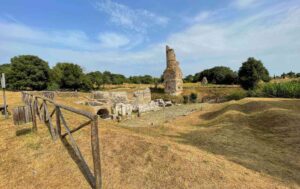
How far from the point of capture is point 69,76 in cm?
5506

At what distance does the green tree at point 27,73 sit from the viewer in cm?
4288

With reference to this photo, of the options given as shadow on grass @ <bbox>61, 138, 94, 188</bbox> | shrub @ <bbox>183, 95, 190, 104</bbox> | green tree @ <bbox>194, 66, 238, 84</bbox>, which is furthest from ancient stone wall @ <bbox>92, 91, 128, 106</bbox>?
green tree @ <bbox>194, 66, 238, 84</bbox>

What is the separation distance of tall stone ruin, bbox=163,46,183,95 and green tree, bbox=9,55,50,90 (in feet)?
92.4

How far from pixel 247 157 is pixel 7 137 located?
28.1 ft

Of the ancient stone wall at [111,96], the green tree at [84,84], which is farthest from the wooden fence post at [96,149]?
the green tree at [84,84]

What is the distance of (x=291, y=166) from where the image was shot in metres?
7.05

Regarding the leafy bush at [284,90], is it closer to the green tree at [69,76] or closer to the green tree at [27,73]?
the green tree at [27,73]

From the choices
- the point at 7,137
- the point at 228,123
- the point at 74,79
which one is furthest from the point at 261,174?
the point at 74,79

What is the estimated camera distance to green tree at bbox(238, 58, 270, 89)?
43344mm

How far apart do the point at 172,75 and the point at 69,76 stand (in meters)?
26.8

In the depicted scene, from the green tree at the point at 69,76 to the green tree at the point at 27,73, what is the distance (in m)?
9.49

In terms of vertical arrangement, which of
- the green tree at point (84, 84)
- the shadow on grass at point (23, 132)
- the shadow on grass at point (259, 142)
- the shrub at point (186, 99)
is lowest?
the shrub at point (186, 99)

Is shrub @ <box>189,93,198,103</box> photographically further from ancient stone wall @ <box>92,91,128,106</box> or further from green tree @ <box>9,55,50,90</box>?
green tree @ <box>9,55,50,90</box>

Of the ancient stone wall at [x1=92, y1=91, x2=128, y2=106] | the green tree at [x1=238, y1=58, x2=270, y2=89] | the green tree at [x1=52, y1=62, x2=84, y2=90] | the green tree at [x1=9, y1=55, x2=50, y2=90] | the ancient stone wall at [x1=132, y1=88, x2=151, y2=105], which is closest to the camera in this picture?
the ancient stone wall at [x1=92, y1=91, x2=128, y2=106]
